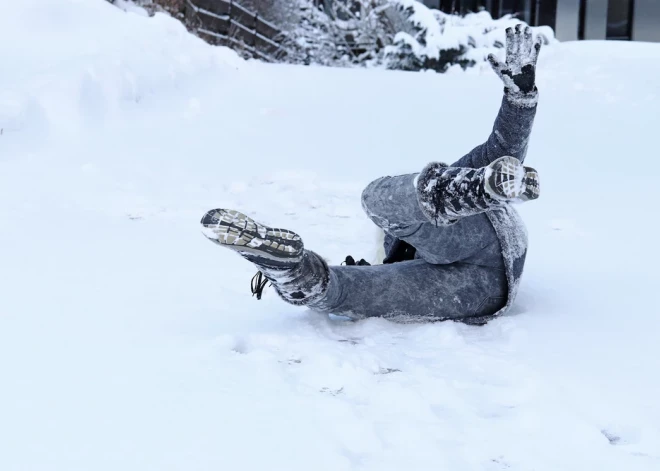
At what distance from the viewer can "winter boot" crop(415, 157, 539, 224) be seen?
1.74 metres

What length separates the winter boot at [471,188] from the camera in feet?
5.70

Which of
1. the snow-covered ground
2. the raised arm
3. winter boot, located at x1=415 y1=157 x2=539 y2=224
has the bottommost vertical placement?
the snow-covered ground

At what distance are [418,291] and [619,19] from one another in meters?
13.3

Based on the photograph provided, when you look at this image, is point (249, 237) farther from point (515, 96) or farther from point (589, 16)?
point (589, 16)

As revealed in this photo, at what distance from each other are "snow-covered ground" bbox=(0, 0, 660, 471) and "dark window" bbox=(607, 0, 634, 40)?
8.17 meters

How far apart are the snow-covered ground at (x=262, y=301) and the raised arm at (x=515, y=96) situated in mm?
532

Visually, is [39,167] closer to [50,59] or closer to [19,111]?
[19,111]

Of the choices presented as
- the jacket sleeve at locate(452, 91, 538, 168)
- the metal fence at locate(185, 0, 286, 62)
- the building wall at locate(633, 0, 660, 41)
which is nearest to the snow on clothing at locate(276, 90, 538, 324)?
the jacket sleeve at locate(452, 91, 538, 168)

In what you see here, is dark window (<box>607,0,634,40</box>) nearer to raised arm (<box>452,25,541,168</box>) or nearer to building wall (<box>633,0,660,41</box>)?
building wall (<box>633,0,660,41</box>)

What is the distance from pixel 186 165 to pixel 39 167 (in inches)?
37.9

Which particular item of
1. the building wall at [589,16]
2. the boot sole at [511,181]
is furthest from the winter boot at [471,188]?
the building wall at [589,16]

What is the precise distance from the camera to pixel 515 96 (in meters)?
2.18

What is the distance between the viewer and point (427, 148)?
5363mm

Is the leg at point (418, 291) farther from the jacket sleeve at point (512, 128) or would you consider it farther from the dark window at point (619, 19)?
the dark window at point (619, 19)
